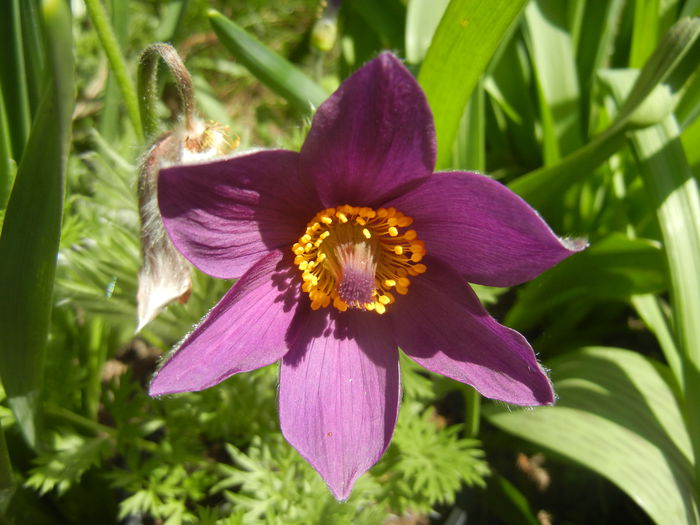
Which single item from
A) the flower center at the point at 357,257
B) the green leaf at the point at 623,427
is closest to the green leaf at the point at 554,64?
the green leaf at the point at 623,427

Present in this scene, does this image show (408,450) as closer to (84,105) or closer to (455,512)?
(455,512)

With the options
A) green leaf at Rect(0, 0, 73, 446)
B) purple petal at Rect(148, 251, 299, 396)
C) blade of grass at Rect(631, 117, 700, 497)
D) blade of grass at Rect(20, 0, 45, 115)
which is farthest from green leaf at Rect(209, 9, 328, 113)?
blade of grass at Rect(631, 117, 700, 497)

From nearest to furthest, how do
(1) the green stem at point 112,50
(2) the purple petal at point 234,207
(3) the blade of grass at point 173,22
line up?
(2) the purple petal at point 234,207, (1) the green stem at point 112,50, (3) the blade of grass at point 173,22

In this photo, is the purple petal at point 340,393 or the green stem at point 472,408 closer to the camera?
the purple petal at point 340,393

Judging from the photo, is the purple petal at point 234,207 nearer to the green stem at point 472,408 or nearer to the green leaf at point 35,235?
the green leaf at point 35,235

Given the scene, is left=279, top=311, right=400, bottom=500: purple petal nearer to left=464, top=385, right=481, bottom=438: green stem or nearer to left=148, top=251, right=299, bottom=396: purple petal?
left=148, top=251, right=299, bottom=396: purple petal

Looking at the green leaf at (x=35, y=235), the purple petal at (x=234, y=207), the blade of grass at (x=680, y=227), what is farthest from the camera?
the blade of grass at (x=680, y=227)

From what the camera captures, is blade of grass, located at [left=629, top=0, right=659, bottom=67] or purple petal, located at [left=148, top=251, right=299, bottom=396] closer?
purple petal, located at [left=148, top=251, right=299, bottom=396]

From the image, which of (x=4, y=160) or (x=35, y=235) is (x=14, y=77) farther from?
(x=35, y=235)
